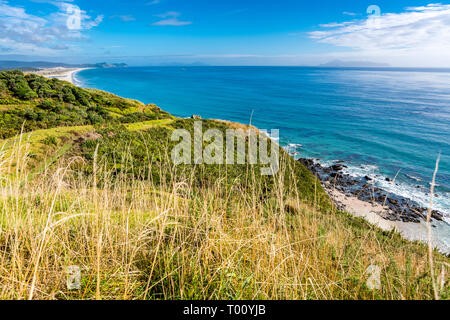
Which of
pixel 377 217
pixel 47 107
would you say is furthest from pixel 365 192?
pixel 47 107

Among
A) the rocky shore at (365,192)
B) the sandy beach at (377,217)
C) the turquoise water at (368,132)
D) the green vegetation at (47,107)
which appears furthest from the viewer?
the turquoise water at (368,132)

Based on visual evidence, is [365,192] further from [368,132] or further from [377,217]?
[368,132]

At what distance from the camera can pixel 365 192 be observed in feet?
87.1

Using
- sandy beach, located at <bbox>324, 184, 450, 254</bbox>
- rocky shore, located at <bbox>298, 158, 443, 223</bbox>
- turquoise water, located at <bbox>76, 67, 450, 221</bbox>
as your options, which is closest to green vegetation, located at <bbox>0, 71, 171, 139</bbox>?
turquoise water, located at <bbox>76, 67, 450, 221</bbox>

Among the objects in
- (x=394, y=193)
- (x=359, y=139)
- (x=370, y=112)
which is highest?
(x=370, y=112)

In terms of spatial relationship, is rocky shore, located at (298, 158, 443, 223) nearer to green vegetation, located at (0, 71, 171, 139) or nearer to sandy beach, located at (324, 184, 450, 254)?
sandy beach, located at (324, 184, 450, 254)

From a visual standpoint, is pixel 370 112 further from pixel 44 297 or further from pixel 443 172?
pixel 44 297

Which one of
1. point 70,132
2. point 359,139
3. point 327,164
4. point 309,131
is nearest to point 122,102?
point 70,132

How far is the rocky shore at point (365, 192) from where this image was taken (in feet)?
63.3

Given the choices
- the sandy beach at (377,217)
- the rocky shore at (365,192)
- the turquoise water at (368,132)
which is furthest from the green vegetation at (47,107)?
the sandy beach at (377,217)

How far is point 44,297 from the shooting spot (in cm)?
165

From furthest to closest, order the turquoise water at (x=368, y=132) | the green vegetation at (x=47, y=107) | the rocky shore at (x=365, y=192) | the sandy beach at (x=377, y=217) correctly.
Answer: the turquoise water at (x=368, y=132), the rocky shore at (x=365, y=192), the green vegetation at (x=47, y=107), the sandy beach at (x=377, y=217)

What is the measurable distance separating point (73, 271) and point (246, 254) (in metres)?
1.51

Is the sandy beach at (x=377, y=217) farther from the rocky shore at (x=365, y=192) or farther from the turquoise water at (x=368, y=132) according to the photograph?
the turquoise water at (x=368, y=132)
